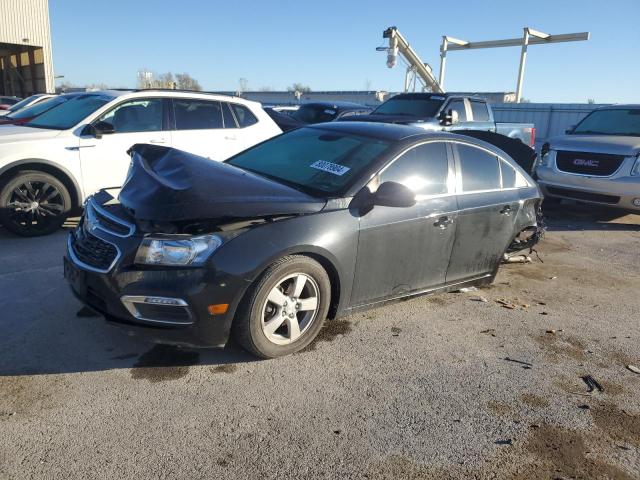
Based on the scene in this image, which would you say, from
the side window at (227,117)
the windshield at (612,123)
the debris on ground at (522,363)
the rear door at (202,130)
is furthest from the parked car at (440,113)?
the debris on ground at (522,363)

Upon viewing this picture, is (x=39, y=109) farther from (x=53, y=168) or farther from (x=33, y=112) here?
(x=53, y=168)

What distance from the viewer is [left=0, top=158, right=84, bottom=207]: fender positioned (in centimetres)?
564

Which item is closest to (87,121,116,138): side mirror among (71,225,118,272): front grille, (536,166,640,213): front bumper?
(71,225,118,272): front grille

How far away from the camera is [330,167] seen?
13.3ft

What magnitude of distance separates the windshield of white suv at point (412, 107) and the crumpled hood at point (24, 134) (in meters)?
7.19

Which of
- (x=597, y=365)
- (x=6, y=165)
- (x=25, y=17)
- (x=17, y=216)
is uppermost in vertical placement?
(x=25, y=17)

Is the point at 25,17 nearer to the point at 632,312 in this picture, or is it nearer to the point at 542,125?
the point at 542,125

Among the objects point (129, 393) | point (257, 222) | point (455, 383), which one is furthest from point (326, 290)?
point (129, 393)

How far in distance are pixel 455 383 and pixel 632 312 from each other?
2597 mm

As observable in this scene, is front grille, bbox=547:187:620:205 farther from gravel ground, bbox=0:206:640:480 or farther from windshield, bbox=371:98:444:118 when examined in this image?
gravel ground, bbox=0:206:640:480

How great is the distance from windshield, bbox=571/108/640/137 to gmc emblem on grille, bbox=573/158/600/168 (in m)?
1.11

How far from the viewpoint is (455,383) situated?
342 cm

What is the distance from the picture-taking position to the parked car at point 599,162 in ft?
26.7

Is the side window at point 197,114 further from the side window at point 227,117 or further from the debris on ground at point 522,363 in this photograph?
the debris on ground at point 522,363
